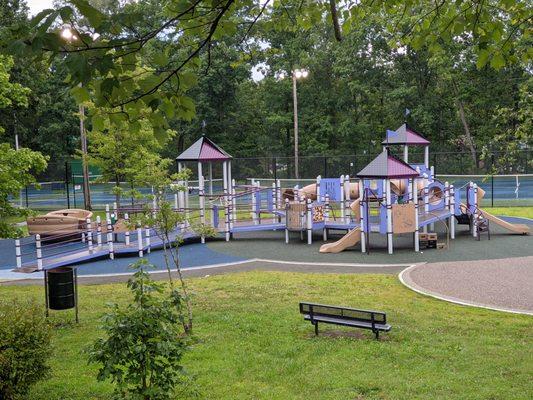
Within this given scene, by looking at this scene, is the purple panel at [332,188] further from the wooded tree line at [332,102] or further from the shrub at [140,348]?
the shrub at [140,348]

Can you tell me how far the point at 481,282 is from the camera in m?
13.4

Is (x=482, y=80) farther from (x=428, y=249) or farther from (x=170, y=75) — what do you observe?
(x=170, y=75)

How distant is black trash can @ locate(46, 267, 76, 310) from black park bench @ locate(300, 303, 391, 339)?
4257 mm

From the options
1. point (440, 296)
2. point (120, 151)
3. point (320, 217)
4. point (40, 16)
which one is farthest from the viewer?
point (120, 151)

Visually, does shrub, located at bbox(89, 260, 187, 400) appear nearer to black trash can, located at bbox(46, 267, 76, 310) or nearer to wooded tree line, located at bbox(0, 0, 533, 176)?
black trash can, located at bbox(46, 267, 76, 310)

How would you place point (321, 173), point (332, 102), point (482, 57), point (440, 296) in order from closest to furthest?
point (482, 57) → point (440, 296) → point (321, 173) → point (332, 102)

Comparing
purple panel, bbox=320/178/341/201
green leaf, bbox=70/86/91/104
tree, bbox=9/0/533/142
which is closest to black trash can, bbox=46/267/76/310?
tree, bbox=9/0/533/142

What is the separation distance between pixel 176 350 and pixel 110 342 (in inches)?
24.0

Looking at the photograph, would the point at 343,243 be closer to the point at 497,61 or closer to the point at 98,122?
the point at 497,61

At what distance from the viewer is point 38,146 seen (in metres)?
49.5

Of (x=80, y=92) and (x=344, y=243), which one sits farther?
(x=344, y=243)

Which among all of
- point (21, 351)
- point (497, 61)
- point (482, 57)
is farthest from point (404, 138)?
point (21, 351)

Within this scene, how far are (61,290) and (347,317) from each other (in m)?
5.16

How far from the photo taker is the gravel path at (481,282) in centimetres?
1167
